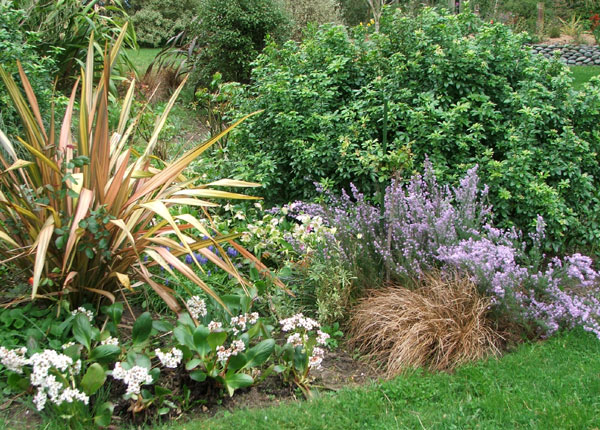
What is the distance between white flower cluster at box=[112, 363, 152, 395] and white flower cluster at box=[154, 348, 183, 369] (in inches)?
4.2

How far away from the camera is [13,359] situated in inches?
107

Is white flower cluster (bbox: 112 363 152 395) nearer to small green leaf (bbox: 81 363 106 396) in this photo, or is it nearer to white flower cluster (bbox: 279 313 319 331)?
small green leaf (bbox: 81 363 106 396)

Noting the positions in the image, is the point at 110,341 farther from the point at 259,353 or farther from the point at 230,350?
the point at 259,353

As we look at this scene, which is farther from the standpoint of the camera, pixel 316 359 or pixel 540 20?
pixel 540 20

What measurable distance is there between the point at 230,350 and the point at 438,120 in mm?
2692

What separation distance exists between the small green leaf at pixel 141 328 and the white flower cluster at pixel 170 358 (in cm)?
19

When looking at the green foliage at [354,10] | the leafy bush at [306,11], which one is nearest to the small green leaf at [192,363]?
the leafy bush at [306,11]

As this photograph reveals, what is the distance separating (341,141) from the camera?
179 inches

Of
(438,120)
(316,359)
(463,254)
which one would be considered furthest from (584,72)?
(316,359)

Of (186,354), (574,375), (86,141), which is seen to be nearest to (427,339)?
(574,375)

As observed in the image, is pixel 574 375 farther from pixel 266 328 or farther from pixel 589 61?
pixel 589 61

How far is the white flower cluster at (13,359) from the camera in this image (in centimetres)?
271

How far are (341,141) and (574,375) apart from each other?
232 centimetres

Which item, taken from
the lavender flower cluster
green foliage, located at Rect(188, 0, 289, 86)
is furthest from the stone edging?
the lavender flower cluster
